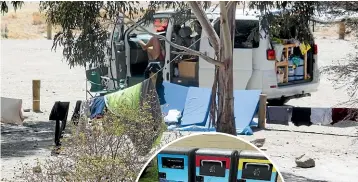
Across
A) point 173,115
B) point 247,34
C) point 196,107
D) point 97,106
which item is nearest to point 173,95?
point 196,107

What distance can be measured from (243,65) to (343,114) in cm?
201

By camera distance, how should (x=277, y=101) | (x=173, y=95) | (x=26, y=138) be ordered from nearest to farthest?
(x=26, y=138) < (x=173, y=95) < (x=277, y=101)

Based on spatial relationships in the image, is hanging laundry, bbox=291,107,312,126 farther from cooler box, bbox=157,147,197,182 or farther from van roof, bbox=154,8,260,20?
cooler box, bbox=157,147,197,182

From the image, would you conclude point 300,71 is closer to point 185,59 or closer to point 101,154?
point 185,59

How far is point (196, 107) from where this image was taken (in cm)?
1166

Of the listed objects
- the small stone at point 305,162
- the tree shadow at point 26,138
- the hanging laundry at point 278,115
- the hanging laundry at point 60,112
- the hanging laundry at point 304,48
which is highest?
the hanging laundry at point 304,48

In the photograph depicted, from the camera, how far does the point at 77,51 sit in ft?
33.6

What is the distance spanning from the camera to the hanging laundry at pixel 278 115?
37.8ft

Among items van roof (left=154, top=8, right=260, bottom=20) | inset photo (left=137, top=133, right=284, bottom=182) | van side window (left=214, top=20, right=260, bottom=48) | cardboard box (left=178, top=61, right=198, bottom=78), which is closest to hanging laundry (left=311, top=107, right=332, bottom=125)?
van side window (left=214, top=20, right=260, bottom=48)

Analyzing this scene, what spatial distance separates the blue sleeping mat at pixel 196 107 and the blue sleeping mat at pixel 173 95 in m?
0.09

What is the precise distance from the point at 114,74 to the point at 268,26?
3.12 m

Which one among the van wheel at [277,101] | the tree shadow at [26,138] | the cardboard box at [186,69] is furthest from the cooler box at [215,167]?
the van wheel at [277,101]

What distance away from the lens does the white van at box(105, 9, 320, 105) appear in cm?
1207

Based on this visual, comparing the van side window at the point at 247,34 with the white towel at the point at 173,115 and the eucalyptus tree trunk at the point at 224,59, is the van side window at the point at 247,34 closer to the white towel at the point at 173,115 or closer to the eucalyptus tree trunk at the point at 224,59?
the white towel at the point at 173,115
